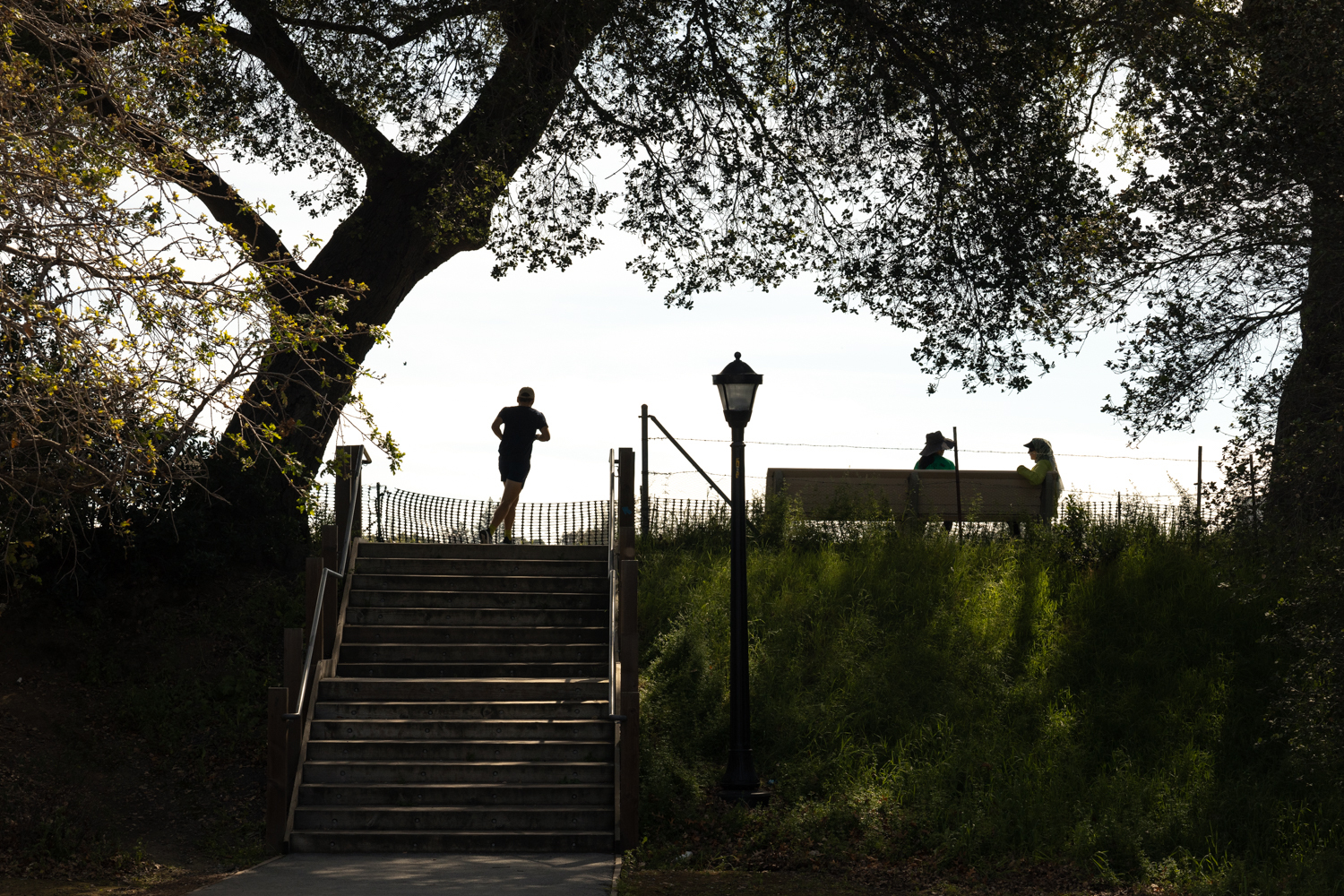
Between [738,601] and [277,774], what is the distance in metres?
4.24

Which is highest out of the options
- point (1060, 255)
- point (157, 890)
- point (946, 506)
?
point (1060, 255)

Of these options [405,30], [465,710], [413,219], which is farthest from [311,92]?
[465,710]

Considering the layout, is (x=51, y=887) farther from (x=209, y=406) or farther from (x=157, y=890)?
(x=209, y=406)

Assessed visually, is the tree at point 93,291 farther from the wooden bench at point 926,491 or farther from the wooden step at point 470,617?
the wooden bench at point 926,491

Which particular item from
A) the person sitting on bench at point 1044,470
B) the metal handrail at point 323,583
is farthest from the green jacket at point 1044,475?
the metal handrail at point 323,583

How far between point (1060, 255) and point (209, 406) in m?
10.4

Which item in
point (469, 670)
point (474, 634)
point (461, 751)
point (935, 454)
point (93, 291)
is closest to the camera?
point (93, 291)

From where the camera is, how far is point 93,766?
1158 centimetres

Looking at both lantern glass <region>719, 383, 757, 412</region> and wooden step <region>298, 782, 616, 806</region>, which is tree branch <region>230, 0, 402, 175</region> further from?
wooden step <region>298, 782, 616, 806</region>

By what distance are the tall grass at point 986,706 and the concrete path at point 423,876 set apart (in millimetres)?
1196

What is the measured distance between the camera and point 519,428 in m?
15.2

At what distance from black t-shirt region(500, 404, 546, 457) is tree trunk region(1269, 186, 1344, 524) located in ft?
27.4

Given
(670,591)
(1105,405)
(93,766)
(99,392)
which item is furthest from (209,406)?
(1105,405)

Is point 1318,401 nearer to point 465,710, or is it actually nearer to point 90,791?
point 465,710
